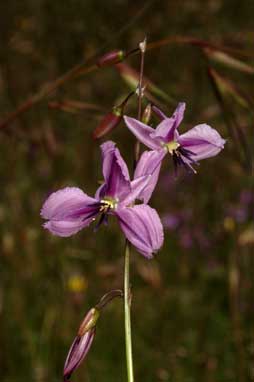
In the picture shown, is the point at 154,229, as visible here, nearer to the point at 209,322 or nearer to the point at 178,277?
the point at 209,322

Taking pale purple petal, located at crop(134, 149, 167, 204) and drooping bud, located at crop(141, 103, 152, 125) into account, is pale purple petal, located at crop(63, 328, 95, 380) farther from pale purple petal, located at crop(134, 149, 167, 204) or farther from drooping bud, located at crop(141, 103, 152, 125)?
drooping bud, located at crop(141, 103, 152, 125)

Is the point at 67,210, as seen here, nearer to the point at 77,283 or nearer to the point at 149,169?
the point at 149,169

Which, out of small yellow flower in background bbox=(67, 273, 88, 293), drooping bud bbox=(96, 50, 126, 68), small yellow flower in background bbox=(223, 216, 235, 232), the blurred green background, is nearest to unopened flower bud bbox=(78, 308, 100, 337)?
drooping bud bbox=(96, 50, 126, 68)

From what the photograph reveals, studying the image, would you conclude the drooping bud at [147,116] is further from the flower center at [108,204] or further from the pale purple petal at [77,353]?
the pale purple petal at [77,353]

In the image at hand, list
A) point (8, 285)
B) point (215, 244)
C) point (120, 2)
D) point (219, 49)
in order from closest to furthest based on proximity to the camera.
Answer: point (219, 49)
point (8, 285)
point (215, 244)
point (120, 2)

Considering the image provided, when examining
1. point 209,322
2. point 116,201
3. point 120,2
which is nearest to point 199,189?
point 209,322

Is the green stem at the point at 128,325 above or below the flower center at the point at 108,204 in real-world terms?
below

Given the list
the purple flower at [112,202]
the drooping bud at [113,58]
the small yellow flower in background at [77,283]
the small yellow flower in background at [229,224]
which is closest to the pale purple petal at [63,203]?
the purple flower at [112,202]
